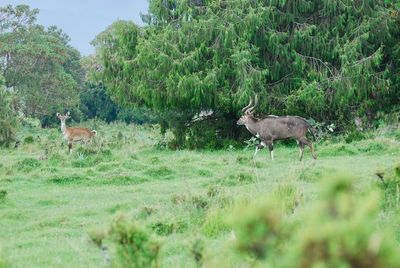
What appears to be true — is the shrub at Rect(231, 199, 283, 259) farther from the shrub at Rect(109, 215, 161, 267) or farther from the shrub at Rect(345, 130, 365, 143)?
the shrub at Rect(345, 130, 365, 143)

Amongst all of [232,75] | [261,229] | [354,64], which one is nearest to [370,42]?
[354,64]

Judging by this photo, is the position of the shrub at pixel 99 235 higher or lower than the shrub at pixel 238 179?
higher

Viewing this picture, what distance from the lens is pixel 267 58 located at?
26453 millimetres

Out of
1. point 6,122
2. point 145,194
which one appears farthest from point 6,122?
point 145,194

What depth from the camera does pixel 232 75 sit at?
25328 mm

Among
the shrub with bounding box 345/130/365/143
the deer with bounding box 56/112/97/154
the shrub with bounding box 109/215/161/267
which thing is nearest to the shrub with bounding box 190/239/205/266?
the shrub with bounding box 109/215/161/267

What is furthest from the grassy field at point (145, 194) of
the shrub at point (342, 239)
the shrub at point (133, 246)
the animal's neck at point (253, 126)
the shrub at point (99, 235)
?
the animal's neck at point (253, 126)

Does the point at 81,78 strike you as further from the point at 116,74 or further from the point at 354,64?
the point at 354,64

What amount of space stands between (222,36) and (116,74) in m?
5.37

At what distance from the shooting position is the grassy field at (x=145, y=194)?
24.1 ft

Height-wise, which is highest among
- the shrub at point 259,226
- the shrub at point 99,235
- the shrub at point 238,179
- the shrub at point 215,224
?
the shrub at point 259,226

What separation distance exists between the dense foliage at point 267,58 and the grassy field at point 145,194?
246cm

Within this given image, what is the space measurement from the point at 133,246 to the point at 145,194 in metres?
9.93

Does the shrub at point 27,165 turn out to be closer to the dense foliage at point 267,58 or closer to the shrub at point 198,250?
the dense foliage at point 267,58
